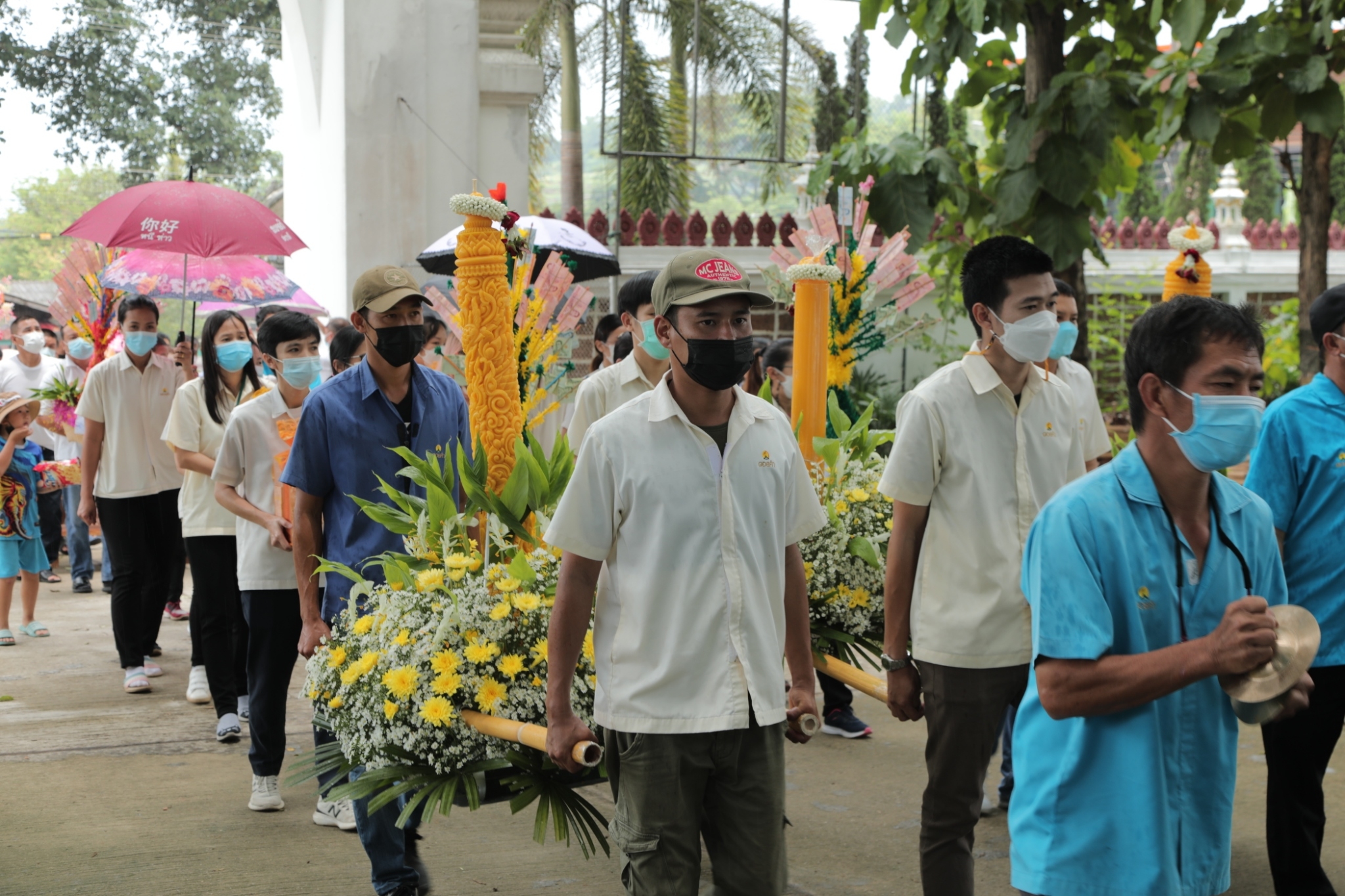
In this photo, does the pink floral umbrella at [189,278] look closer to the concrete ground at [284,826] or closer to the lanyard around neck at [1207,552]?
the concrete ground at [284,826]

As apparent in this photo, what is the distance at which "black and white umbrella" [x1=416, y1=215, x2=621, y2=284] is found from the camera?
8430 mm

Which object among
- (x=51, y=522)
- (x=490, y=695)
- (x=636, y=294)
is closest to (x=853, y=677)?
(x=490, y=695)

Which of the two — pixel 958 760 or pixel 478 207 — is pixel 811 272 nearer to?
pixel 478 207

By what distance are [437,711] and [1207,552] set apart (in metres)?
1.95

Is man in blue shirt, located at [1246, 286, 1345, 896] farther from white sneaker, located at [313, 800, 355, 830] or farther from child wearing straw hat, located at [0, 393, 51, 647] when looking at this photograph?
child wearing straw hat, located at [0, 393, 51, 647]

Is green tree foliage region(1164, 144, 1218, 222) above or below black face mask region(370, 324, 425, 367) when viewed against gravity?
above

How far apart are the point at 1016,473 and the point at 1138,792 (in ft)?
4.54

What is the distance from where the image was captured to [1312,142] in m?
7.85

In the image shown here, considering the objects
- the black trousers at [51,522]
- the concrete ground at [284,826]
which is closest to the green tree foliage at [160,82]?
the black trousers at [51,522]

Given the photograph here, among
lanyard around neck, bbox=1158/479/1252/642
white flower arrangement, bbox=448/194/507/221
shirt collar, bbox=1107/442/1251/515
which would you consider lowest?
lanyard around neck, bbox=1158/479/1252/642

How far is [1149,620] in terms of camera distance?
2238 millimetres

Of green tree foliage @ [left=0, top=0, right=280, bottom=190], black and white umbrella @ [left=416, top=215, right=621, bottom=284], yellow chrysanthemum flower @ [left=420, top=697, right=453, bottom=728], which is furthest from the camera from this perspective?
green tree foliage @ [left=0, top=0, right=280, bottom=190]

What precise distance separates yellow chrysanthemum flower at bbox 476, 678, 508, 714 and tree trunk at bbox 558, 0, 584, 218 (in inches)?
507

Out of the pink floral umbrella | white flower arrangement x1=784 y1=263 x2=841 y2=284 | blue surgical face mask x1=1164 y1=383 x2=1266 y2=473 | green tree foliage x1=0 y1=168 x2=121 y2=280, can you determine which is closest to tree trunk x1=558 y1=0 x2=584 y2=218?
the pink floral umbrella
